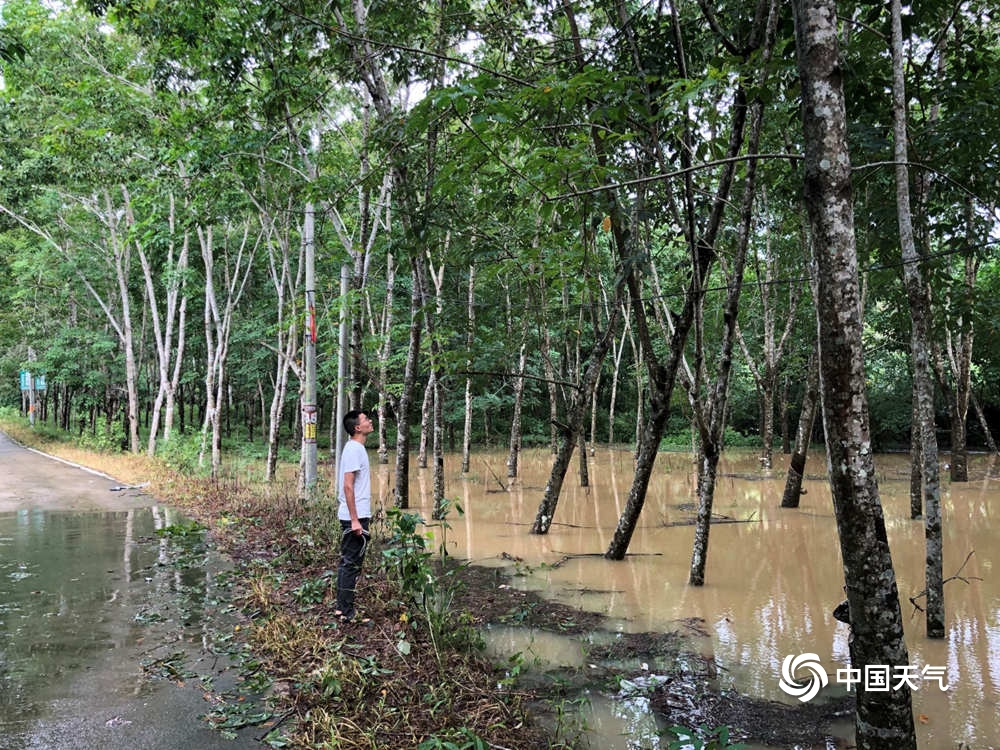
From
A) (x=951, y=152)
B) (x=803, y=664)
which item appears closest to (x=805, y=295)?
(x=951, y=152)

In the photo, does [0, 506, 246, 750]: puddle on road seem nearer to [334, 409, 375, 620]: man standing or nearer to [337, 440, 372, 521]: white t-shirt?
[334, 409, 375, 620]: man standing

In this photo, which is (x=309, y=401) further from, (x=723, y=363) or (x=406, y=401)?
(x=723, y=363)

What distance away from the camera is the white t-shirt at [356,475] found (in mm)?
5375

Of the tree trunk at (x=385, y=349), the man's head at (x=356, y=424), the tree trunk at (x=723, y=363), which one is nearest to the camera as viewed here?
the man's head at (x=356, y=424)

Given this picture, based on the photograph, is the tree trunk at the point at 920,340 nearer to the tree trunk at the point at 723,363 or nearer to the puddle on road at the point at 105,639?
the tree trunk at the point at 723,363

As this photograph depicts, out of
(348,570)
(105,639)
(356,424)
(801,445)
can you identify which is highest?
(356,424)

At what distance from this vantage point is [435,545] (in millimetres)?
9938

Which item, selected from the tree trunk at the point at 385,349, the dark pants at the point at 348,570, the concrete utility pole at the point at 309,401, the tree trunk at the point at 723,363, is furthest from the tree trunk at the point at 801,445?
the dark pants at the point at 348,570

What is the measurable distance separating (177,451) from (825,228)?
770 inches

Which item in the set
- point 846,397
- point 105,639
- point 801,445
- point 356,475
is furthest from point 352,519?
point 801,445

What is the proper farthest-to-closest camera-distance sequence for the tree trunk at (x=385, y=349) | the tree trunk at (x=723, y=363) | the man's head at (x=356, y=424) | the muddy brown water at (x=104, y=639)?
the tree trunk at (x=385, y=349) < the tree trunk at (x=723, y=363) < the man's head at (x=356, y=424) < the muddy brown water at (x=104, y=639)

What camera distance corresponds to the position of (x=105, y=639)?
5.12 meters

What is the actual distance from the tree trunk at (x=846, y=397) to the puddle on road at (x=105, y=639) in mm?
3371

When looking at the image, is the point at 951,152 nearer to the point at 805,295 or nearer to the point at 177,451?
the point at 805,295
